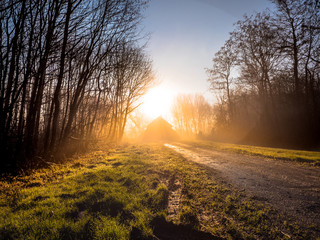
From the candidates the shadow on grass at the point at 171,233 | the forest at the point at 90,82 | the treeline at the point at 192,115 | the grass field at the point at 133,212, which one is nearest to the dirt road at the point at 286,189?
the grass field at the point at 133,212

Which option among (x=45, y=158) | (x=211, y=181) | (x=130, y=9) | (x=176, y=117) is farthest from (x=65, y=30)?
(x=176, y=117)

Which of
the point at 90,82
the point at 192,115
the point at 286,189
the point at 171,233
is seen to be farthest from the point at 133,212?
the point at 192,115

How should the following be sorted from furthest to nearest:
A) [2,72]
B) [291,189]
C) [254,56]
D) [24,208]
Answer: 1. [254,56]
2. [2,72]
3. [291,189]
4. [24,208]

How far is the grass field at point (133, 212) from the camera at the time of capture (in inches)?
95.6

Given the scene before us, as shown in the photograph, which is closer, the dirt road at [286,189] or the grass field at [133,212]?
the grass field at [133,212]

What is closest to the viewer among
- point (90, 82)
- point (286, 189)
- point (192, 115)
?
point (286, 189)

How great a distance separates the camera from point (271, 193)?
12.3 ft

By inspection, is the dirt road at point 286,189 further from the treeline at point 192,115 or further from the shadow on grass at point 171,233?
the treeline at point 192,115

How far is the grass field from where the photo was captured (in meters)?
2.43

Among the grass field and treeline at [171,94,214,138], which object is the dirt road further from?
treeline at [171,94,214,138]

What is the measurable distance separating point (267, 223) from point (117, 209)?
3016 mm

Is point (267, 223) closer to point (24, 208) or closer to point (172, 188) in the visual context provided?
point (172, 188)

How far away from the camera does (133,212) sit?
10.1ft

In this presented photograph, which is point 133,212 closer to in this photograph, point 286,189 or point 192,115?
point 286,189
